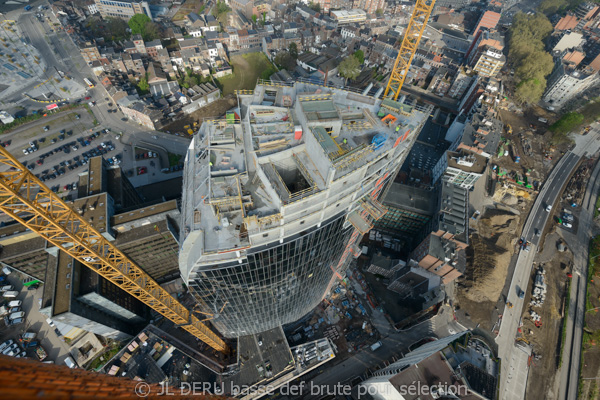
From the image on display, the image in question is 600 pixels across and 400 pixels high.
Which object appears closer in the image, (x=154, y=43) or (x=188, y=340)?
(x=188, y=340)

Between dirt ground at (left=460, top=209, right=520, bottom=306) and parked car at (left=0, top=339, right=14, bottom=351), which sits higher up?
dirt ground at (left=460, top=209, right=520, bottom=306)

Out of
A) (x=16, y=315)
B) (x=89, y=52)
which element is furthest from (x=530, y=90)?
(x=89, y=52)

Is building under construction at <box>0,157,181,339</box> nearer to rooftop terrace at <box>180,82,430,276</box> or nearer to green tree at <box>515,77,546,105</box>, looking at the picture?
rooftop terrace at <box>180,82,430,276</box>

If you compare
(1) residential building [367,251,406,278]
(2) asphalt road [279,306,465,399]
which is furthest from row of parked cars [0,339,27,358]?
(1) residential building [367,251,406,278]

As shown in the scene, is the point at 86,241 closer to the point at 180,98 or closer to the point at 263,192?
the point at 263,192

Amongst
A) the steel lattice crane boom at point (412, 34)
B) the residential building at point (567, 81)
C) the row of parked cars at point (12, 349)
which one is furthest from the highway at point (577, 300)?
the row of parked cars at point (12, 349)

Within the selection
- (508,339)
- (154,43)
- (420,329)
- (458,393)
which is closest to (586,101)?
(508,339)
